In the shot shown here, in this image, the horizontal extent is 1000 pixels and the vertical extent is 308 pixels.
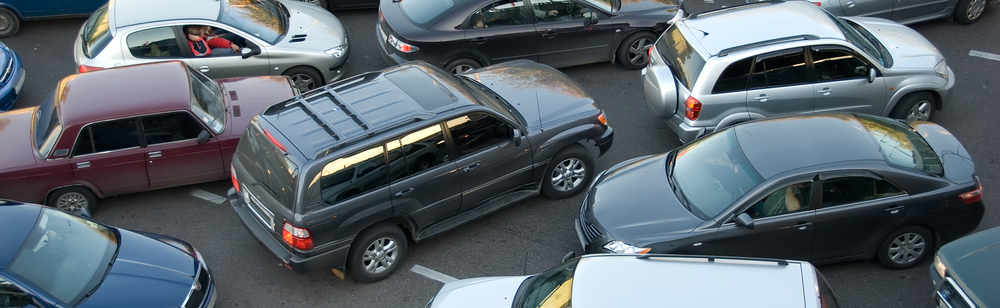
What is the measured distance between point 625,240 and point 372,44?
6.82m

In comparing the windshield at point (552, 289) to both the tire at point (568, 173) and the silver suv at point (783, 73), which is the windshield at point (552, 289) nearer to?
the tire at point (568, 173)

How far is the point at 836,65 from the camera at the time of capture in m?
8.52

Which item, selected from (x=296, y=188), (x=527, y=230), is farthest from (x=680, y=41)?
(x=296, y=188)

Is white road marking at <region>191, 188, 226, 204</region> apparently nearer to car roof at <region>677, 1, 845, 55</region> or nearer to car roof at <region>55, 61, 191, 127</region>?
car roof at <region>55, 61, 191, 127</region>

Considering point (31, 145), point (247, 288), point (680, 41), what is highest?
point (680, 41)

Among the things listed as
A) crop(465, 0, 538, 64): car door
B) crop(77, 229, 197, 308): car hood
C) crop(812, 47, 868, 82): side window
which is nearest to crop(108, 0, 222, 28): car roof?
crop(465, 0, 538, 64): car door

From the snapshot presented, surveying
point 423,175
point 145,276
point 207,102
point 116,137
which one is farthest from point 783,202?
point 116,137

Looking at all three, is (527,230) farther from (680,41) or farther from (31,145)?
(31,145)

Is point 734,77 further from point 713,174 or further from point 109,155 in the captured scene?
point 109,155

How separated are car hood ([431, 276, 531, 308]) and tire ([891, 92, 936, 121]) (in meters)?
5.91

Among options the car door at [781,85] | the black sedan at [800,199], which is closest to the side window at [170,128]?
the black sedan at [800,199]

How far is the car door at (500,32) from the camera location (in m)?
10.0

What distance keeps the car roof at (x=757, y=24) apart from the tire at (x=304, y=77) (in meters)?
5.04

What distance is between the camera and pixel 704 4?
1302cm
